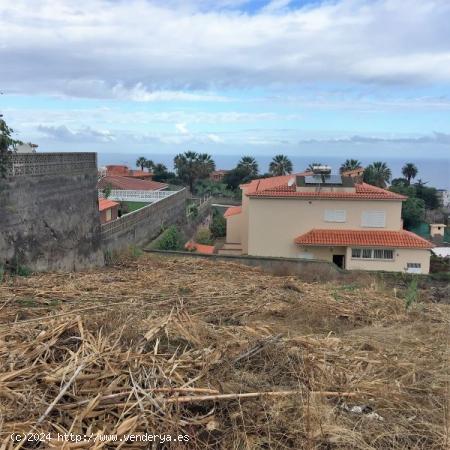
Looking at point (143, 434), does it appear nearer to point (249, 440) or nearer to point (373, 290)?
point (249, 440)

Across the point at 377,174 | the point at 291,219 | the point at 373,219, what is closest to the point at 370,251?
the point at 373,219

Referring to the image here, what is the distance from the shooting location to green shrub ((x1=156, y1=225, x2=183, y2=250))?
19.4 metres

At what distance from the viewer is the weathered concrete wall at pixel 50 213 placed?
8445 mm

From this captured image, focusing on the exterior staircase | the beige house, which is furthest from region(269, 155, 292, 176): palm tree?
the beige house

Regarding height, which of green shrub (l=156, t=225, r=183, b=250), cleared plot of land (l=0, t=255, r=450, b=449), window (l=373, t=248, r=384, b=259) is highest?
cleared plot of land (l=0, t=255, r=450, b=449)

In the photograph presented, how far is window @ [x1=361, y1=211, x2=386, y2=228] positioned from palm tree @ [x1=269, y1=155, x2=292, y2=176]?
3142 cm

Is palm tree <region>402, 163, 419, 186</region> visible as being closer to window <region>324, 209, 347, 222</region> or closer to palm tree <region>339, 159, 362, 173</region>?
palm tree <region>339, 159, 362, 173</region>

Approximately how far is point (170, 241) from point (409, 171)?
4515cm

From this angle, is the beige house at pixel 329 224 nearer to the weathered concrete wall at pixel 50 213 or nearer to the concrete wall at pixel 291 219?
the concrete wall at pixel 291 219

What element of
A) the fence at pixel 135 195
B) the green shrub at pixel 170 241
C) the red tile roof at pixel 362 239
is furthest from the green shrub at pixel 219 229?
the red tile roof at pixel 362 239

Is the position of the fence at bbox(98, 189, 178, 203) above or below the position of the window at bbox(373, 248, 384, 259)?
above

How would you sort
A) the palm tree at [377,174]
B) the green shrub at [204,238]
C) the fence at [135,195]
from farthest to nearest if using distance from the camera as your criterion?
the palm tree at [377,174]
the fence at [135,195]
the green shrub at [204,238]

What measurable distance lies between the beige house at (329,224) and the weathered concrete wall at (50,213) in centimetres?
1036

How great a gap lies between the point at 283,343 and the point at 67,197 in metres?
8.02
